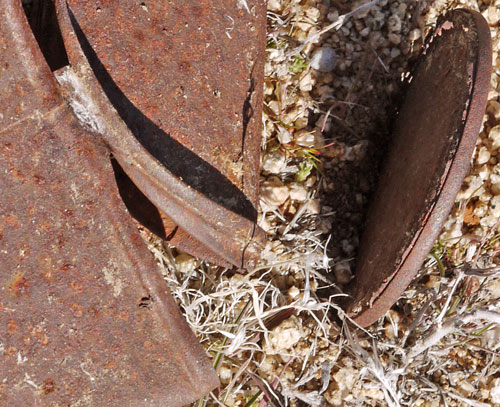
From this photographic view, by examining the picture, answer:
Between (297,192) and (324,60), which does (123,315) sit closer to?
(297,192)

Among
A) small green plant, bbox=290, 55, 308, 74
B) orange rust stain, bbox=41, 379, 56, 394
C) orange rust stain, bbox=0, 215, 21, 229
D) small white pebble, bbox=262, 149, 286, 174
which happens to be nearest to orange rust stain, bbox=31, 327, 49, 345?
orange rust stain, bbox=41, 379, 56, 394

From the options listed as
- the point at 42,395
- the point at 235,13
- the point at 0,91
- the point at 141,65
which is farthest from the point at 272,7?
the point at 42,395

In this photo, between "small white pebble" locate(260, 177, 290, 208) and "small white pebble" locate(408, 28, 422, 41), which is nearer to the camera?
"small white pebble" locate(260, 177, 290, 208)

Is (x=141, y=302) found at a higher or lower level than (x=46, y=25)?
lower

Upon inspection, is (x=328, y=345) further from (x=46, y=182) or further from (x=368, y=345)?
(x=46, y=182)

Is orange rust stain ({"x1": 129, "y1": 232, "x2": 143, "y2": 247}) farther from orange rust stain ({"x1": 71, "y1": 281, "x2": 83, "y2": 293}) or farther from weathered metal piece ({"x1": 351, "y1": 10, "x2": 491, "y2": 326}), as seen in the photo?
weathered metal piece ({"x1": 351, "y1": 10, "x2": 491, "y2": 326})

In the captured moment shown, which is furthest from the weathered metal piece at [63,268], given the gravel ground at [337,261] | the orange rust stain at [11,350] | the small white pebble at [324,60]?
the small white pebble at [324,60]
